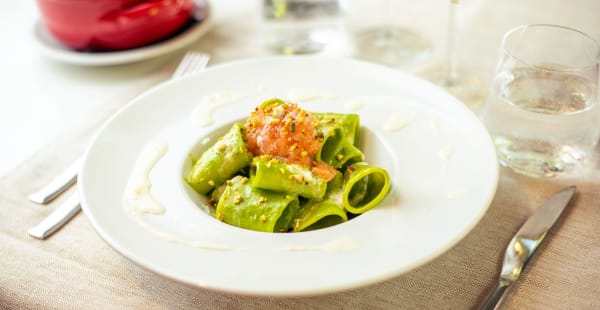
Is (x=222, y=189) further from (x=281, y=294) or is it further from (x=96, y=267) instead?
(x=281, y=294)

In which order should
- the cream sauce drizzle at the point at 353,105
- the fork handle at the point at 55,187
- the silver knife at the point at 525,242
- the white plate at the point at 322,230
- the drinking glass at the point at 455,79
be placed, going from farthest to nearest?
the drinking glass at the point at 455,79, the cream sauce drizzle at the point at 353,105, the fork handle at the point at 55,187, the silver knife at the point at 525,242, the white plate at the point at 322,230

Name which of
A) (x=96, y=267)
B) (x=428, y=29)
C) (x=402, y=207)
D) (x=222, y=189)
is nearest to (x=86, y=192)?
(x=96, y=267)

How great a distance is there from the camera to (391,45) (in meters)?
2.37

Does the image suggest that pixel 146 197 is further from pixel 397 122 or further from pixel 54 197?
pixel 397 122

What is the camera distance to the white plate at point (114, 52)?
7.38ft

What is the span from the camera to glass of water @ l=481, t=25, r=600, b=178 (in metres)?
1.52

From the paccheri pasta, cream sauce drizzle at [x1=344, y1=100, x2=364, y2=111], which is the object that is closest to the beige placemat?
the paccheri pasta

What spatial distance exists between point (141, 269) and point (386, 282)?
1.90 ft

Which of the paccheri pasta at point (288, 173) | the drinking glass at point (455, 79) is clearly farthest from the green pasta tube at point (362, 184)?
the drinking glass at point (455, 79)

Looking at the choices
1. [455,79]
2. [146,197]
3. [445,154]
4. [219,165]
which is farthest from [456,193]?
[455,79]

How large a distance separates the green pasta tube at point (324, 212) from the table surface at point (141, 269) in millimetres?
193

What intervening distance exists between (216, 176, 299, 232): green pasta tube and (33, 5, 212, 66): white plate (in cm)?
105

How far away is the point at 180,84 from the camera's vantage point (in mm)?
1801

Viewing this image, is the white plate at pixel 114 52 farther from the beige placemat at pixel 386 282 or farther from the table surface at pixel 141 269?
the beige placemat at pixel 386 282
